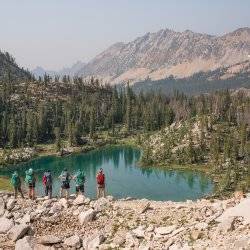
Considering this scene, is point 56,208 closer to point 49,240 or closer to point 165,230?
point 49,240

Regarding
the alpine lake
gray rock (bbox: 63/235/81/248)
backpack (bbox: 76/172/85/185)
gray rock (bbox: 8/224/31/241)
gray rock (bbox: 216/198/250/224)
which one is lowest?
the alpine lake

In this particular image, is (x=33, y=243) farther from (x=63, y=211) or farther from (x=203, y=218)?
(x=203, y=218)

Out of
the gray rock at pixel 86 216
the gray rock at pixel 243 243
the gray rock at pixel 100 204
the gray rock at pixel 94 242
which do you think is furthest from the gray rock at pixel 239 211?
the gray rock at pixel 100 204

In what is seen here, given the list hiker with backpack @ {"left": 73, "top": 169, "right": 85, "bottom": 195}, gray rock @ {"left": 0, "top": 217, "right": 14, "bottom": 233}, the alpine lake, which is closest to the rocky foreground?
gray rock @ {"left": 0, "top": 217, "right": 14, "bottom": 233}

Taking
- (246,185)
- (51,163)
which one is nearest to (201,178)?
(246,185)

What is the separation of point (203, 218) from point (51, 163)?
135812 mm

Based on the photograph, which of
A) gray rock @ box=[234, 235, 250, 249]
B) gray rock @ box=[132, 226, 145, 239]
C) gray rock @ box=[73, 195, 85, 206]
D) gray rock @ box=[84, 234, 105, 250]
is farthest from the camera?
gray rock @ box=[73, 195, 85, 206]

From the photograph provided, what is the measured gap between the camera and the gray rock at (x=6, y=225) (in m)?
37.4

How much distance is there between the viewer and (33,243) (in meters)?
34.8

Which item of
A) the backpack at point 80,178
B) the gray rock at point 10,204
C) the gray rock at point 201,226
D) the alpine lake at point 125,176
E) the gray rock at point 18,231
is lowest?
the alpine lake at point 125,176

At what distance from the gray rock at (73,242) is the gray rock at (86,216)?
89.8 inches

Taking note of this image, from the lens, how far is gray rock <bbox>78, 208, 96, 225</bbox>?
3731 cm

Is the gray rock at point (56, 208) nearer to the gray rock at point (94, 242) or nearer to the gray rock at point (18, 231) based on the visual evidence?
the gray rock at point (18, 231)

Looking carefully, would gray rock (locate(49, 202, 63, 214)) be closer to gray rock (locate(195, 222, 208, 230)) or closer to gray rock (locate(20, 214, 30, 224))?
gray rock (locate(20, 214, 30, 224))
